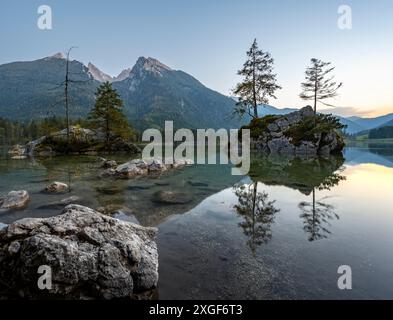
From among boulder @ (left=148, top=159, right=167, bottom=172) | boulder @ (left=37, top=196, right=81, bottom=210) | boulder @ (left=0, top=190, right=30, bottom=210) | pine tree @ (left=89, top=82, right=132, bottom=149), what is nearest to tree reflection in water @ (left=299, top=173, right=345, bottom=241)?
boulder @ (left=37, top=196, right=81, bottom=210)

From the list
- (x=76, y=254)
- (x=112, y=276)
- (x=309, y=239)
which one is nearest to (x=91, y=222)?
(x=76, y=254)

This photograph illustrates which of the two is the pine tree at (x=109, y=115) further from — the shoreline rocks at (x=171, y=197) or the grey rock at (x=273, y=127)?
the shoreline rocks at (x=171, y=197)

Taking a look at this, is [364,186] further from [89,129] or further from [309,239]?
[89,129]

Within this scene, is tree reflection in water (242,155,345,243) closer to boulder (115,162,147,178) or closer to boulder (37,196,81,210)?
boulder (37,196,81,210)

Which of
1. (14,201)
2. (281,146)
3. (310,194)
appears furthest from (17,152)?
(310,194)

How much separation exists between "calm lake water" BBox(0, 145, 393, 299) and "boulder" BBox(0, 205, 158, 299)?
766mm

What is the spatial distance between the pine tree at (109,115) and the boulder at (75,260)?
45.2 metres

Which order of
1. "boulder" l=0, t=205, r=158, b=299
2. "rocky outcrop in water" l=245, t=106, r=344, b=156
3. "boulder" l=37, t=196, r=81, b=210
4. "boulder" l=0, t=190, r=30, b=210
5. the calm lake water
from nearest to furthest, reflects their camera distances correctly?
1. "boulder" l=0, t=205, r=158, b=299
2. the calm lake water
3. "boulder" l=0, t=190, r=30, b=210
4. "boulder" l=37, t=196, r=81, b=210
5. "rocky outcrop in water" l=245, t=106, r=344, b=156

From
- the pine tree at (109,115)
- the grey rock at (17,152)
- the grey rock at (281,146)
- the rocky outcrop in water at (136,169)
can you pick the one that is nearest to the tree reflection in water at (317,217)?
the rocky outcrop in water at (136,169)

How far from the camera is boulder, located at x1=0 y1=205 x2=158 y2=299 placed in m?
5.11

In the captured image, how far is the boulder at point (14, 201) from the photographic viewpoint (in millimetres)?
11599

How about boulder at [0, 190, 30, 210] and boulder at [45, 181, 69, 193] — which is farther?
boulder at [45, 181, 69, 193]

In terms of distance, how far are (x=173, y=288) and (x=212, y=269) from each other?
1272 mm

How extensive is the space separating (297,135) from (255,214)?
128 feet
